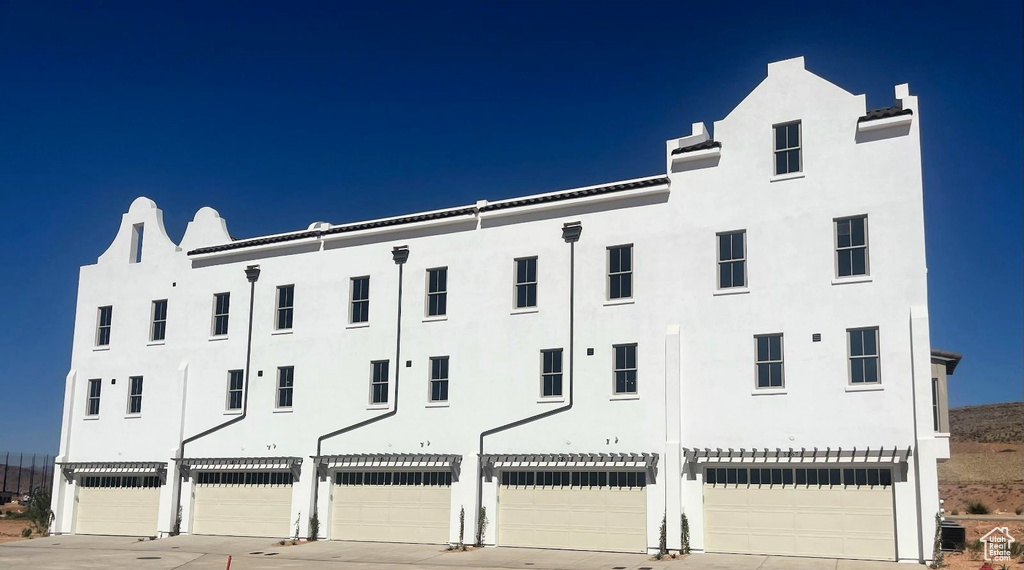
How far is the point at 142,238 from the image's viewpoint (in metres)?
39.7

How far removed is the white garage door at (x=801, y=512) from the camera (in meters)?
25.1

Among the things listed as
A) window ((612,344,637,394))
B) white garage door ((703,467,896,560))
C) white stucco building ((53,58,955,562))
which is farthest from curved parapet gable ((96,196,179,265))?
white garage door ((703,467,896,560))

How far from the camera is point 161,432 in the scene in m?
36.6

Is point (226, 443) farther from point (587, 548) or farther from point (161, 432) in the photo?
point (587, 548)

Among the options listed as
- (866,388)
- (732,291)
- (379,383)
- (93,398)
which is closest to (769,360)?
(732,291)

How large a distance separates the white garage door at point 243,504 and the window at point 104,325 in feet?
25.9

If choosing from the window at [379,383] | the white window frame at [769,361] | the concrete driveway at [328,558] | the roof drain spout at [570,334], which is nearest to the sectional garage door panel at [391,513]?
the concrete driveway at [328,558]

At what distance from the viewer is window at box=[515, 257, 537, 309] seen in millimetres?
30906

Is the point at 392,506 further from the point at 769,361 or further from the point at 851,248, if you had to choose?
the point at 851,248

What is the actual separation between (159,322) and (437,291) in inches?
502

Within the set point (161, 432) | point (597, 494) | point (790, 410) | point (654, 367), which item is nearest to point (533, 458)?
point (597, 494)

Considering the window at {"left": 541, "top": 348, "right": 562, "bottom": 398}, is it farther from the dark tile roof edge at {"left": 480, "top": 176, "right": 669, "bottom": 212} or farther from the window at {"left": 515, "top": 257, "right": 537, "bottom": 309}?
the dark tile roof edge at {"left": 480, "top": 176, "right": 669, "bottom": 212}

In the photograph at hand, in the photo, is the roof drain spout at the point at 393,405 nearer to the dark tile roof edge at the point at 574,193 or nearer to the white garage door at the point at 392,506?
the white garage door at the point at 392,506

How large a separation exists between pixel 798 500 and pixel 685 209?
8.94m
